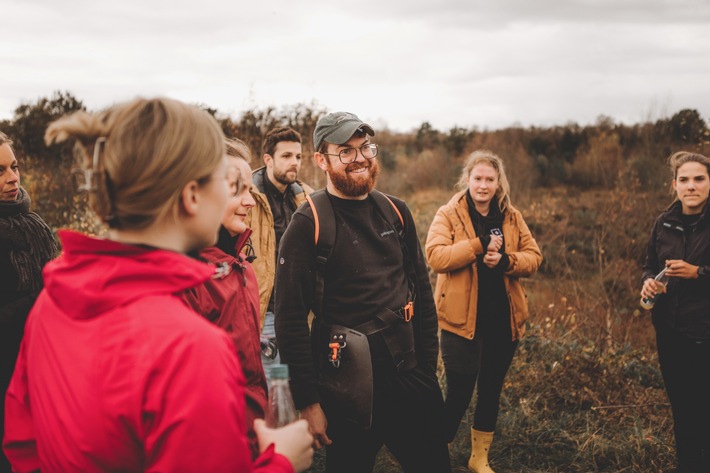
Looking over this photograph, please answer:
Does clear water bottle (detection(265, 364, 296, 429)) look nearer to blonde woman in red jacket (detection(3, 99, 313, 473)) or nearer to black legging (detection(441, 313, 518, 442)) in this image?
blonde woman in red jacket (detection(3, 99, 313, 473))

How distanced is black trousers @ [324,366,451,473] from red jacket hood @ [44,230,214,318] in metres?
1.73

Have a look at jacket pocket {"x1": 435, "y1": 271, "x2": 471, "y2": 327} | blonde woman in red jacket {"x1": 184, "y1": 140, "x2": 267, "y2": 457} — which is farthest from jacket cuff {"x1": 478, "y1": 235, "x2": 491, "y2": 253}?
blonde woman in red jacket {"x1": 184, "y1": 140, "x2": 267, "y2": 457}

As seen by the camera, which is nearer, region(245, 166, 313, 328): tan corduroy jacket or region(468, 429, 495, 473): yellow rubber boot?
region(468, 429, 495, 473): yellow rubber boot

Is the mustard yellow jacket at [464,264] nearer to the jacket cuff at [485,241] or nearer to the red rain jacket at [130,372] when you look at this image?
the jacket cuff at [485,241]

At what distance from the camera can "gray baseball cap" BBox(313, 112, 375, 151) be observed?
2871 mm

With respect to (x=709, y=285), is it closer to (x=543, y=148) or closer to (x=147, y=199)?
(x=147, y=199)

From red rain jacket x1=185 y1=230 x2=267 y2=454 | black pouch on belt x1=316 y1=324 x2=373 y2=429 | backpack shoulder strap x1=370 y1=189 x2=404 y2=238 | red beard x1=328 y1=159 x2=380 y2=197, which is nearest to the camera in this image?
red rain jacket x1=185 y1=230 x2=267 y2=454

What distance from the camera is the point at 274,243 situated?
4520 mm

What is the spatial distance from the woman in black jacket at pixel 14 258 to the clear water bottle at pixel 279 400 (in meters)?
1.65

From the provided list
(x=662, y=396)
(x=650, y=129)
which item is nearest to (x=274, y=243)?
(x=662, y=396)

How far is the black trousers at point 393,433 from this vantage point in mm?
2758

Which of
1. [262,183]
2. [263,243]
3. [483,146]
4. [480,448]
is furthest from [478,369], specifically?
[483,146]

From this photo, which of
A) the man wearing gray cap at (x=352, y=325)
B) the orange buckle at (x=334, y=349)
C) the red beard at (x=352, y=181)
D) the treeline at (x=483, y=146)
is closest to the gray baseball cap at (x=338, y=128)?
the man wearing gray cap at (x=352, y=325)

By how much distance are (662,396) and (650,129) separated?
1172cm
